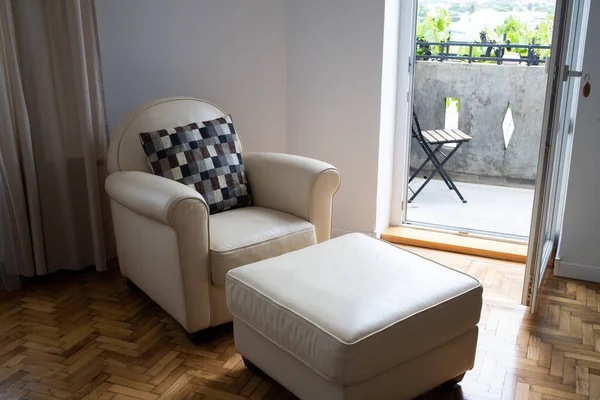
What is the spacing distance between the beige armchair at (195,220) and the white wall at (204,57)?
0.50 m

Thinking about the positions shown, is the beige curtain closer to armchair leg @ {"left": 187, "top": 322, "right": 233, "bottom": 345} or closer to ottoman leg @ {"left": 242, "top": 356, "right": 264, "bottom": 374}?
armchair leg @ {"left": 187, "top": 322, "right": 233, "bottom": 345}

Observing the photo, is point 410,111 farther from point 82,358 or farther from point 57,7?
point 82,358

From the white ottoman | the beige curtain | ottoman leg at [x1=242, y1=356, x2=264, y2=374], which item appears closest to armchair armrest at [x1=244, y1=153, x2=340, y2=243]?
the white ottoman

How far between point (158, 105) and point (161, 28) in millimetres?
656

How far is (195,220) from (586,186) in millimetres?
1954

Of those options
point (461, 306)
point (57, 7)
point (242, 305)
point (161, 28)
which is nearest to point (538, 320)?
point (461, 306)

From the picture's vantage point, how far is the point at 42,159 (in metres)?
3.09

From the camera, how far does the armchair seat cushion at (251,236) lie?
2.47 m

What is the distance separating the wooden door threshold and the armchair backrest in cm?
141

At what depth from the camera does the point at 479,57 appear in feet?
13.9

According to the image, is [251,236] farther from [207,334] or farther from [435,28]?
[435,28]

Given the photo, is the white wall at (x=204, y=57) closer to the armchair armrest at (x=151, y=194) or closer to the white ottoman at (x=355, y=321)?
the armchair armrest at (x=151, y=194)

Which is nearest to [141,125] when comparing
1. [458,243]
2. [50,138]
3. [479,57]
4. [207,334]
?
[50,138]

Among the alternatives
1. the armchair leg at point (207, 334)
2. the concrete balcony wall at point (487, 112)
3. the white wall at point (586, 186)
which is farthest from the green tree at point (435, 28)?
the armchair leg at point (207, 334)
